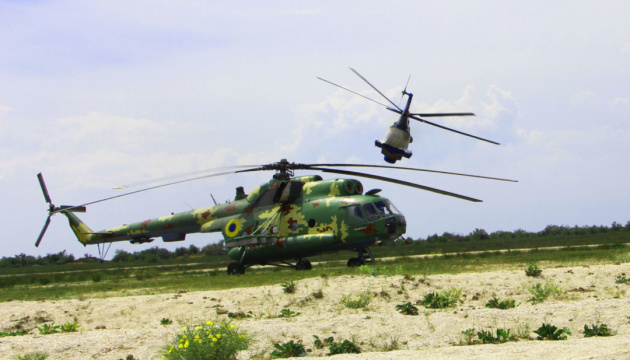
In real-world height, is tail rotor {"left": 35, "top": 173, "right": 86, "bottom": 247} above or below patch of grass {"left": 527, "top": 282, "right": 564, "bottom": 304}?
above

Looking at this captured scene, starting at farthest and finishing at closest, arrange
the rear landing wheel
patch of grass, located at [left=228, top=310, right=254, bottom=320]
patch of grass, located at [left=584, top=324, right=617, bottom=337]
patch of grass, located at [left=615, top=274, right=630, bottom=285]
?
the rear landing wheel, patch of grass, located at [left=615, top=274, right=630, bottom=285], patch of grass, located at [left=228, top=310, right=254, bottom=320], patch of grass, located at [left=584, top=324, right=617, bottom=337]

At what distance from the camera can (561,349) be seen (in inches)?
389

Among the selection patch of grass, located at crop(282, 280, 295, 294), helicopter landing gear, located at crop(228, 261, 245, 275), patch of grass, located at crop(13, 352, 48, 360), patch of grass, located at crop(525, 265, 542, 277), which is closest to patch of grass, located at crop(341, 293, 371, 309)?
patch of grass, located at crop(282, 280, 295, 294)

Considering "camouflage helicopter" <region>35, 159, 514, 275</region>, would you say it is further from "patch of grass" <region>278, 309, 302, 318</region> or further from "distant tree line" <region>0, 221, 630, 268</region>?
"distant tree line" <region>0, 221, 630, 268</region>

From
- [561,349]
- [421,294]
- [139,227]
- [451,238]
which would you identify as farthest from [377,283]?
[451,238]

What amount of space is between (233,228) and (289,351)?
16516 mm

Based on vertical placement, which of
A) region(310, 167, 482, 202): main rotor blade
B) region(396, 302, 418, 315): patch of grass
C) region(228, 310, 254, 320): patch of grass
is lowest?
region(228, 310, 254, 320): patch of grass

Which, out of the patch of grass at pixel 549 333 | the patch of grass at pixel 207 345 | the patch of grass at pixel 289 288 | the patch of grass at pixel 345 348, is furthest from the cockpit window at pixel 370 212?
the patch of grass at pixel 207 345

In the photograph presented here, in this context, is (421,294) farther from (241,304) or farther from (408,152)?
(408,152)

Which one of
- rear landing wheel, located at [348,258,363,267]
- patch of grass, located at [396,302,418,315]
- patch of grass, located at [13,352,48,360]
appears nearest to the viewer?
patch of grass, located at [13,352,48,360]

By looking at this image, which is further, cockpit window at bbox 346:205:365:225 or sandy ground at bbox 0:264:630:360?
cockpit window at bbox 346:205:365:225

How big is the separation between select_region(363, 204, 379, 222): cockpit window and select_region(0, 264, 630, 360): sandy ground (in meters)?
6.03

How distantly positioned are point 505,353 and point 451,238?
63.4 m

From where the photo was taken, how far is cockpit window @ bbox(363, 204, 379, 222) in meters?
24.4
